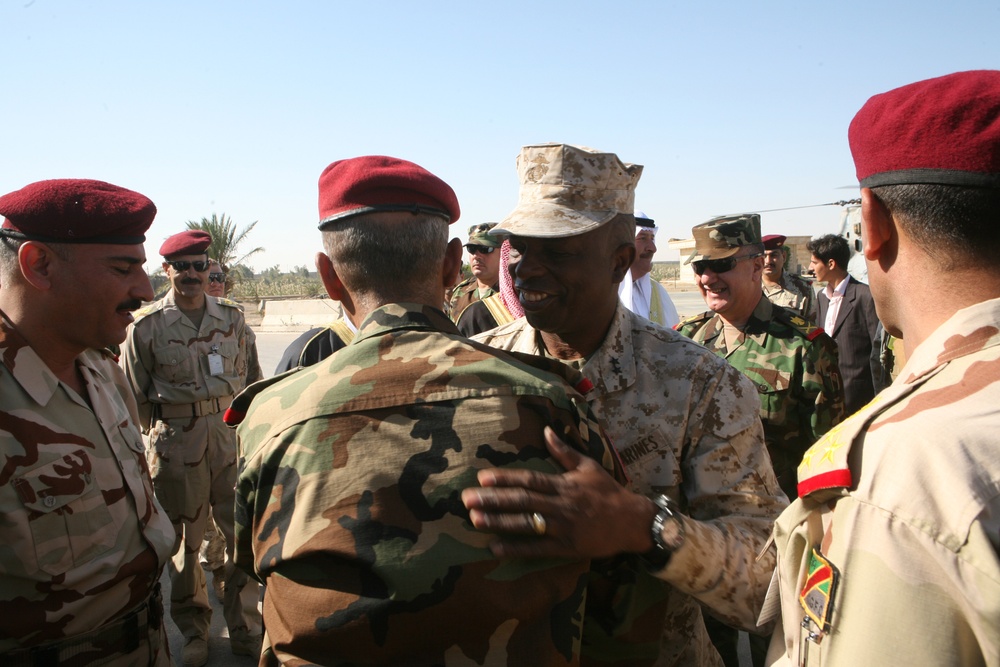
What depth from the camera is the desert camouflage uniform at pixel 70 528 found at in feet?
6.93

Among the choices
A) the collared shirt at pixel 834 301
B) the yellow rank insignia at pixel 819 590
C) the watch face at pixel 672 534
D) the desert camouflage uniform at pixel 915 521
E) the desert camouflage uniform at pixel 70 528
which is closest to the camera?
the desert camouflage uniform at pixel 915 521

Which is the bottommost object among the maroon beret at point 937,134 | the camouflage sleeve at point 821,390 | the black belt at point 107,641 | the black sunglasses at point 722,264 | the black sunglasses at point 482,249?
the black belt at point 107,641

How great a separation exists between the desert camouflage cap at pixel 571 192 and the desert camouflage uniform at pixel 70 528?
162 centimetres

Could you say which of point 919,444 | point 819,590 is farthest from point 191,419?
point 919,444

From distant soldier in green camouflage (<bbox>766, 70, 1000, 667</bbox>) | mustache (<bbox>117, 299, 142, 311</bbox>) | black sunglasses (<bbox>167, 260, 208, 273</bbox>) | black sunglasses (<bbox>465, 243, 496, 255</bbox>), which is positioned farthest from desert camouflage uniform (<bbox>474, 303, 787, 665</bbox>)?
black sunglasses (<bbox>465, 243, 496, 255</bbox>)

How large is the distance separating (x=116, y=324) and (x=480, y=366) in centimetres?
175

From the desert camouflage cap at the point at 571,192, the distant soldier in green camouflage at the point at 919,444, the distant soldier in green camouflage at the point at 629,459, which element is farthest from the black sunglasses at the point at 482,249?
the distant soldier in green camouflage at the point at 919,444

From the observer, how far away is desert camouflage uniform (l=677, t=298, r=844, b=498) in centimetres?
374

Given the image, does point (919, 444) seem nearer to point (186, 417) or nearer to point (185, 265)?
point (186, 417)

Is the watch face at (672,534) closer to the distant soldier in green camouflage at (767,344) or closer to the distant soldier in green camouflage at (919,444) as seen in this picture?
the distant soldier in green camouflage at (919,444)

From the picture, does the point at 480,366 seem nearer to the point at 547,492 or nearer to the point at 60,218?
the point at 547,492

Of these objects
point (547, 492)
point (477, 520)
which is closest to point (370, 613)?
point (477, 520)

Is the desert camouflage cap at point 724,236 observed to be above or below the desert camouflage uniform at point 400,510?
above

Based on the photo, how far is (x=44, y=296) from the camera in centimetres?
240
